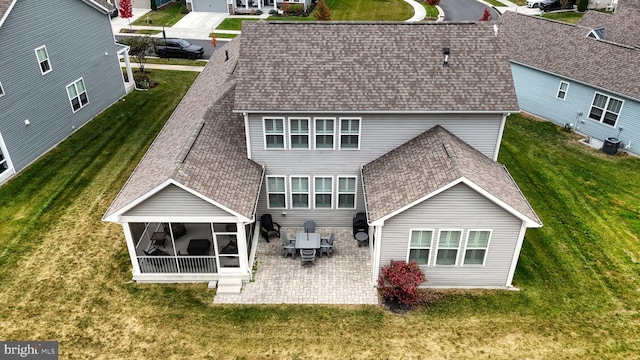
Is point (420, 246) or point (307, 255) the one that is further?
point (307, 255)

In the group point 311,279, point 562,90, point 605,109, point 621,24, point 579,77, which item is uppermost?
point 621,24

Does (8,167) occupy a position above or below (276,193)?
below

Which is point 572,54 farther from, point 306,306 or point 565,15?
point 565,15

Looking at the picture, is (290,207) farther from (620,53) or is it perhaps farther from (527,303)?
(620,53)

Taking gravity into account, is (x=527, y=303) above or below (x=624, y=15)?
below

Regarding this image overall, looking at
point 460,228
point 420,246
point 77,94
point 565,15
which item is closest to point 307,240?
point 420,246

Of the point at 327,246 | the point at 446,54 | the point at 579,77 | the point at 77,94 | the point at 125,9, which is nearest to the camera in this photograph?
the point at 446,54

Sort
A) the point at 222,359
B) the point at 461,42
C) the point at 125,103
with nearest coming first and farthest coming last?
1. the point at 222,359
2. the point at 461,42
3. the point at 125,103

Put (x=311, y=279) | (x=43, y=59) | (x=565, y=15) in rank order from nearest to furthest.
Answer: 1. (x=311, y=279)
2. (x=43, y=59)
3. (x=565, y=15)

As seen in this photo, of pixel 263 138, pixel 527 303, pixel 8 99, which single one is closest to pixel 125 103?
pixel 8 99
